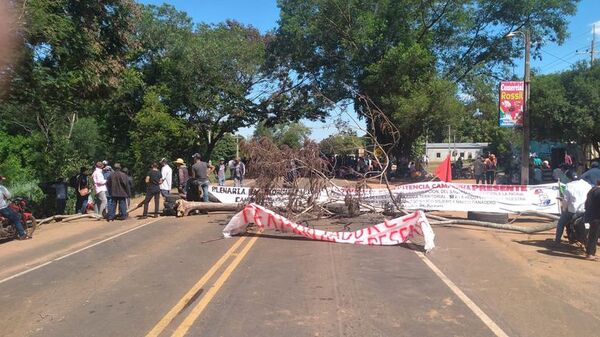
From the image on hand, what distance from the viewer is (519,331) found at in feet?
18.9

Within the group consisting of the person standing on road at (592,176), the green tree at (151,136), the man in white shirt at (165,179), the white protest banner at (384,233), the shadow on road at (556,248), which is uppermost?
the green tree at (151,136)

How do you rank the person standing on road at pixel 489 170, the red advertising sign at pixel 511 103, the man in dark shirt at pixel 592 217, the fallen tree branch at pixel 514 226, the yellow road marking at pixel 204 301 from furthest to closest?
the person standing on road at pixel 489 170, the red advertising sign at pixel 511 103, the fallen tree branch at pixel 514 226, the man in dark shirt at pixel 592 217, the yellow road marking at pixel 204 301

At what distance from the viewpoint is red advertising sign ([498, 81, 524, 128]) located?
19.9 meters

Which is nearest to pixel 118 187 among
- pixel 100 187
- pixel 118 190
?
pixel 118 190

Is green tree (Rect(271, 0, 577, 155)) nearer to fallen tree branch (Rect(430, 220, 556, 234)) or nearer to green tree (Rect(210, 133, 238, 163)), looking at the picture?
fallen tree branch (Rect(430, 220, 556, 234))

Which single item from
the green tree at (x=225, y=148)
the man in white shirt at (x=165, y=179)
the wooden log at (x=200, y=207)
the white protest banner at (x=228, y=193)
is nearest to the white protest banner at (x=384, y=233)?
the wooden log at (x=200, y=207)

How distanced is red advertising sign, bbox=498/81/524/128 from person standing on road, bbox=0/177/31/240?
15813 mm

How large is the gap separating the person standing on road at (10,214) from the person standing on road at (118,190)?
9.68ft

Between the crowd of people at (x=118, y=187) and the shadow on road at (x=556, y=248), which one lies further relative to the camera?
the crowd of people at (x=118, y=187)

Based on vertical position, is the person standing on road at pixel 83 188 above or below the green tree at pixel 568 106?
below

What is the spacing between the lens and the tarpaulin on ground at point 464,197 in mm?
15188

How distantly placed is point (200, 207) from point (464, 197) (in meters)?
7.67

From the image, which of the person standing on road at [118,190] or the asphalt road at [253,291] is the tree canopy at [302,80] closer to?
the person standing on road at [118,190]

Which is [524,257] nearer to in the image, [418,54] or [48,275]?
[48,275]
